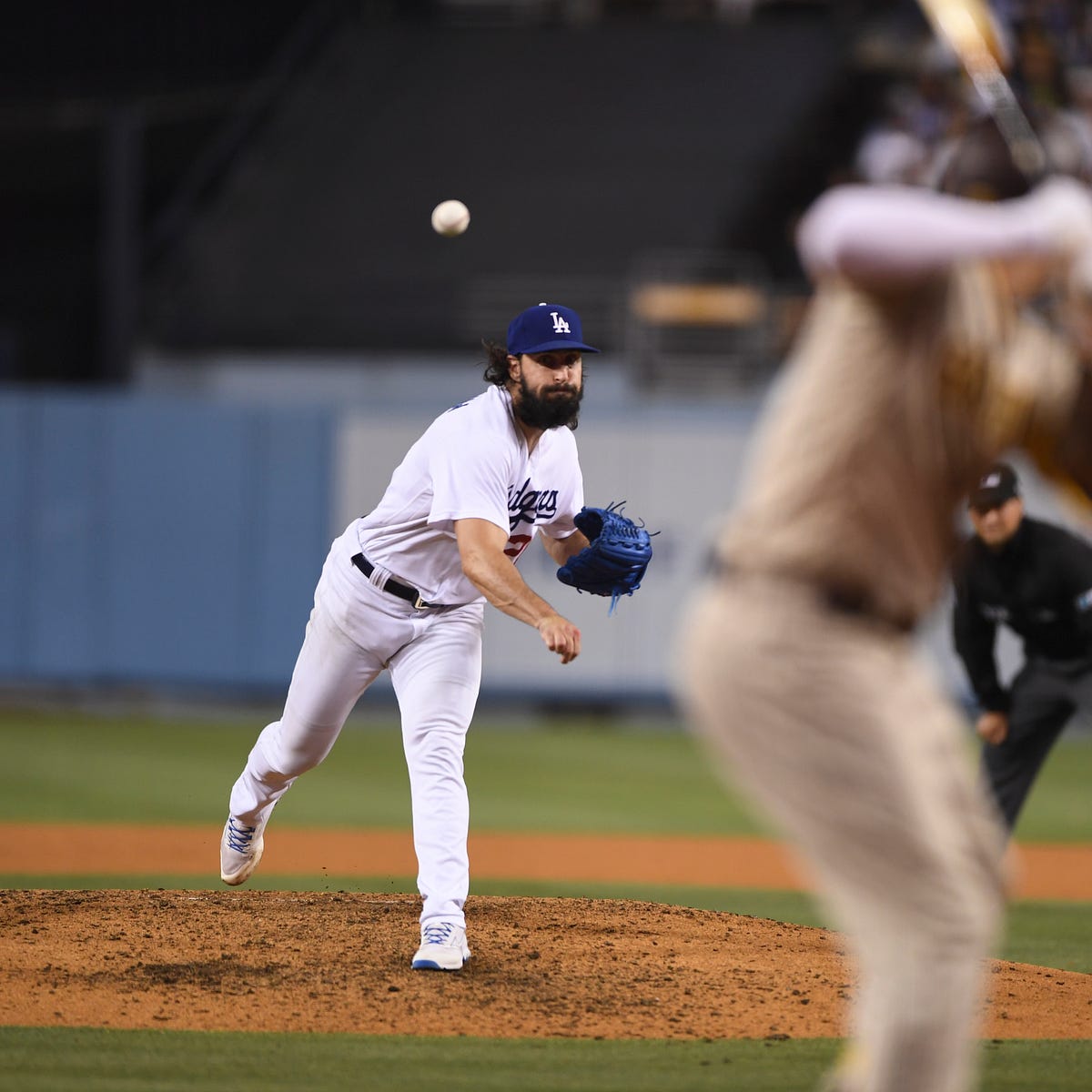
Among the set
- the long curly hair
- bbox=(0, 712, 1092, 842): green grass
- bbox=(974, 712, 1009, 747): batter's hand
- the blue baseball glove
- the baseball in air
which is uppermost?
the baseball in air

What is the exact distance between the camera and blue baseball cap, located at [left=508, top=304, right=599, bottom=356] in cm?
509

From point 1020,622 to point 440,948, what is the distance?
320cm

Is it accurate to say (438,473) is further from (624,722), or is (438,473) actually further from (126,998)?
(624,722)

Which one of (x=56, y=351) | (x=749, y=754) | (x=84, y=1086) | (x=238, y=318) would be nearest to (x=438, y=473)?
(x=84, y=1086)

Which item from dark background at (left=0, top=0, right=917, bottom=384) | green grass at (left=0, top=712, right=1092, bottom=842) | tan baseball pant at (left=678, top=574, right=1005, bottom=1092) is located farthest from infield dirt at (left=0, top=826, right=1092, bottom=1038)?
dark background at (left=0, top=0, right=917, bottom=384)

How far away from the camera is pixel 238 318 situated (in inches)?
676

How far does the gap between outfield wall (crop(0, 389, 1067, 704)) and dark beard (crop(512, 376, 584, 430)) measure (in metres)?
9.62

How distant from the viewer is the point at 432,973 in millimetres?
5012

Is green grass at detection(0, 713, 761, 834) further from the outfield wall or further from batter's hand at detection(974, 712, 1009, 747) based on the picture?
batter's hand at detection(974, 712, 1009, 747)

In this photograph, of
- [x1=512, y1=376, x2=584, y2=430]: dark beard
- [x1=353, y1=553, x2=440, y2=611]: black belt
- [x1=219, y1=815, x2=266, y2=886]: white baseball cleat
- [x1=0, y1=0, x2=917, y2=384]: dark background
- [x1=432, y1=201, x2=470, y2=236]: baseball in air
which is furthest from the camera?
[x1=0, y1=0, x2=917, y2=384]: dark background

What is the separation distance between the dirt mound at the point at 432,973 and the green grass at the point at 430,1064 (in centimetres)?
11

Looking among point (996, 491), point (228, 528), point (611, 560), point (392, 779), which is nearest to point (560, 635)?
point (611, 560)

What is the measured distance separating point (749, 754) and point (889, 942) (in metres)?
0.36

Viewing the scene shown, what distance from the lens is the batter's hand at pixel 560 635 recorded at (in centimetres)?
457
